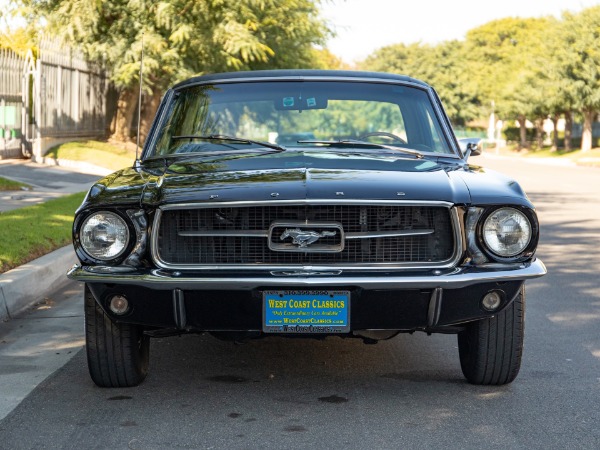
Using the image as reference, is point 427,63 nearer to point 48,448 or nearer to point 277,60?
point 277,60

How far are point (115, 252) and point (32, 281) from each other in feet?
11.6

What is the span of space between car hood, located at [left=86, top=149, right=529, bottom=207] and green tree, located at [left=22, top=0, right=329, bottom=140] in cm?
1859

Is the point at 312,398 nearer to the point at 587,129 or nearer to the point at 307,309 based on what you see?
the point at 307,309

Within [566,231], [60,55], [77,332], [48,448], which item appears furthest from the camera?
[60,55]

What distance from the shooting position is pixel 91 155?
80.8ft

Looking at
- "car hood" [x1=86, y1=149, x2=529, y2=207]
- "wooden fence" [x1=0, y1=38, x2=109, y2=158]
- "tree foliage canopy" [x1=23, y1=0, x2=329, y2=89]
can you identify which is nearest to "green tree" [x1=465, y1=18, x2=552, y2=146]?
"tree foliage canopy" [x1=23, y1=0, x2=329, y2=89]

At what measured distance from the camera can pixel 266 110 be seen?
6.33 meters

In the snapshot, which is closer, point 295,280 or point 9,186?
point 295,280

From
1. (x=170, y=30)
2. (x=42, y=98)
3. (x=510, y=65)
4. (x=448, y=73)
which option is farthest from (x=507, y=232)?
(x=448, y=73)

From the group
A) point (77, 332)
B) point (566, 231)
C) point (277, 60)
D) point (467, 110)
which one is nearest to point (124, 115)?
point (277, 60)

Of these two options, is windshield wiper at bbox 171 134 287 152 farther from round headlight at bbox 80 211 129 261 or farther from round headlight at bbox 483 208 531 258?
round headlight at bbox 483 208 531 258

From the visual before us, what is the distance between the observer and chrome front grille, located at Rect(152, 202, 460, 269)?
4.66 meters

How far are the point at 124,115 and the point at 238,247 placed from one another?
27951mm

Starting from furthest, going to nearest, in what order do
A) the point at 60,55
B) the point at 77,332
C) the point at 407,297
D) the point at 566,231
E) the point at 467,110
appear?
the point at 467,110 → the point at 60,55 → the point at 566,231 → the point at 77,332 → the point at 407,297
